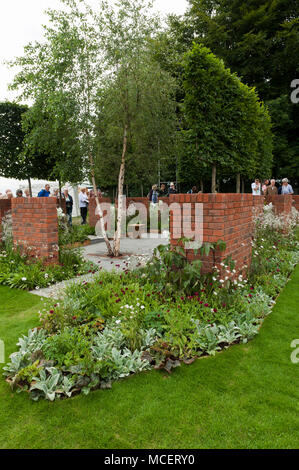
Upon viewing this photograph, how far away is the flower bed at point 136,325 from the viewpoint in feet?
8.74

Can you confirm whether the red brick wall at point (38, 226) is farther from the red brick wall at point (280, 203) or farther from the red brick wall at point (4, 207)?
the red brick wall at point (280, 203)

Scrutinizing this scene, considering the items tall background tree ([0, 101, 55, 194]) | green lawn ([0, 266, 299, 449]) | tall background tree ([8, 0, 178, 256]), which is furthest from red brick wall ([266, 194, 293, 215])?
tall background tree ([0, 101, 55, 194])

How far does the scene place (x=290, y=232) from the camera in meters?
8.14

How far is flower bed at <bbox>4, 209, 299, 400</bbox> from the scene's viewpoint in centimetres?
266

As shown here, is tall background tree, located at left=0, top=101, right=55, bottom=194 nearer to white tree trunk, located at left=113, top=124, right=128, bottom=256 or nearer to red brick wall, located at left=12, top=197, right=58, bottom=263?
white tree trunk, located at left=113, top=124, right=128, bottom=256

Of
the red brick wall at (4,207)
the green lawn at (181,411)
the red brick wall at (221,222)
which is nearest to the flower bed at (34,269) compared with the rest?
the red brick wall at (4,207)

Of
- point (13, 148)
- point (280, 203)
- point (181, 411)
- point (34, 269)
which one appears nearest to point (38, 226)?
point (34, 269)

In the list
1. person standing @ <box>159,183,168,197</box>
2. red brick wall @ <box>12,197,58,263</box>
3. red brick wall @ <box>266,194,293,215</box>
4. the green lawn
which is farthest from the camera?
person standing @ <box>159,183,168,197</box>

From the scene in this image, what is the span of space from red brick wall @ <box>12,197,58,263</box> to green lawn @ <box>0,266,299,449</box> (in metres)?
3.38

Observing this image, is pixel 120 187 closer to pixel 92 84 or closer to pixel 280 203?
pixel 92 84

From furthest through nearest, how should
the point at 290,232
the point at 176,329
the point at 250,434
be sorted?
the point at 290,232, the point at 176,329, the point at 250,434
